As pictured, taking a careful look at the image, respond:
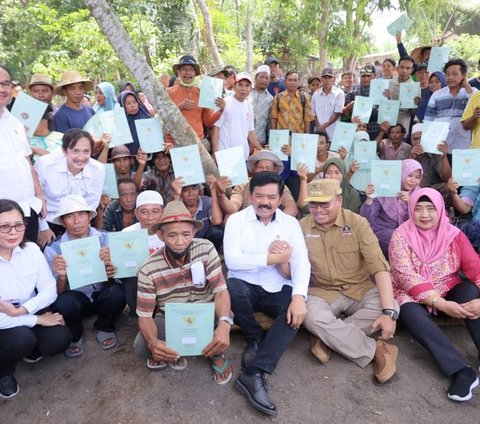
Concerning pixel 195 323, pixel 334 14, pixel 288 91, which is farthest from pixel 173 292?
pixel 334 14

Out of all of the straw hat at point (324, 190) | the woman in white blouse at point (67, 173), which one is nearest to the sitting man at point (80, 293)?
the woman in white blouse at point (67, 173)

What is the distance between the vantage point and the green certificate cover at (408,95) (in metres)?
6.20

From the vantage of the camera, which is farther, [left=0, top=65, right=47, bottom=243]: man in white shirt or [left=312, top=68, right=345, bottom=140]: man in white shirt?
[left=312, top=68, right=345, bottom=140]: man in white shirt

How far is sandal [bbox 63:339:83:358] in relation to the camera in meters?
3.40

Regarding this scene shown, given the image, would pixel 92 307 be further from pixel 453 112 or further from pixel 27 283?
pixel 453 112

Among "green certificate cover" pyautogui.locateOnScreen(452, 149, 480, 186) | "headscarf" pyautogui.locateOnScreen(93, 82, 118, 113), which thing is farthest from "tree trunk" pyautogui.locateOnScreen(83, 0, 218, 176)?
"green certificate cover" pyautogui.locateOnScreen(452, 149, 480, 186)

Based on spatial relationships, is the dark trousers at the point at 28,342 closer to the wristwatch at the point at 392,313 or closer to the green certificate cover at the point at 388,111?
the wristwatch at the point at 392,313

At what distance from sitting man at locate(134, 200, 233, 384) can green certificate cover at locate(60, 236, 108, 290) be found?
0.56 m

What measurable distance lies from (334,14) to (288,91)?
20.9 ft

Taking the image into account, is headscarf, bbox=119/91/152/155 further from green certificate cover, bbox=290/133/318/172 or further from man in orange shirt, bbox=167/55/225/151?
green certificate cover, bbox=290/133/318/172

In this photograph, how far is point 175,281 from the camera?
307 cm

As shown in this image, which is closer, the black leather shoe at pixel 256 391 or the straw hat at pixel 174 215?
the black leather shoe at pixel 256 391

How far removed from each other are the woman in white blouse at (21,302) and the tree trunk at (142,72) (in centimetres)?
230

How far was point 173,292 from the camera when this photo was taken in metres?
3.09
